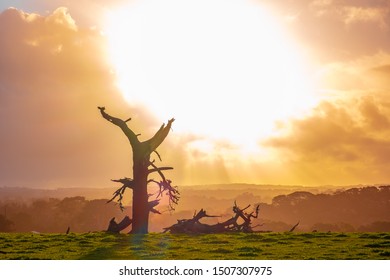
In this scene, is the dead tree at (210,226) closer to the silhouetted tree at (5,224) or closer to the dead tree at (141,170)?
the dead tree at (141,170)

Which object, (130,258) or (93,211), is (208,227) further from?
(93,211)

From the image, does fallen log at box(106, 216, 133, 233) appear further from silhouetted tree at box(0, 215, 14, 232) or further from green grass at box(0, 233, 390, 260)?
silhouetted tree at box(0, 215, 14, 232)

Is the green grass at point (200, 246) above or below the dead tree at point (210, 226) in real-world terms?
below

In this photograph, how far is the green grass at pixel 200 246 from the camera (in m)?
29.5

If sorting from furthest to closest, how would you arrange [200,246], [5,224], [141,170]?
[5,224] → [141,170] → [200,246]

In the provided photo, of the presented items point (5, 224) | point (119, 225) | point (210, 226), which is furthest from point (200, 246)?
point (5, 224)

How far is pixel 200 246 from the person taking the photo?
107 ft

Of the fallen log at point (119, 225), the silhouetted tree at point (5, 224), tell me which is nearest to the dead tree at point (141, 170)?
the fallen log at point (119, 225)

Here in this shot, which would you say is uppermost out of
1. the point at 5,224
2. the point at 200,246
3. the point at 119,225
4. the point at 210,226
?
the point at 210,226

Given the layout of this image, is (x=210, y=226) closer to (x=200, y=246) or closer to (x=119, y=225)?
(x=119, y=225)

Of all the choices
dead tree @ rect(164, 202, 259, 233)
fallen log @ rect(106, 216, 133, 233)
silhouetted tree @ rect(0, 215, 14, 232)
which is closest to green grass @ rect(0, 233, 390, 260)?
dead tree @ rect(164, 202, 259, 233)

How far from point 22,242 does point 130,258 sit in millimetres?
10121
